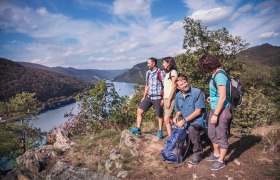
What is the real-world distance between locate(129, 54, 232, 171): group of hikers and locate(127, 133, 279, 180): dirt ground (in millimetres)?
197

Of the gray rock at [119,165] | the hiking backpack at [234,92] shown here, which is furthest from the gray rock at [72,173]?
the hiking backpack at [234,92]

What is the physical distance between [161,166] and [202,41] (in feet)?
49.1

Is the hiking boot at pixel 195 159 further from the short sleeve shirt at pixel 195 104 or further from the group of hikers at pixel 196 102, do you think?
the short sleeve shirt at pixel 195 104

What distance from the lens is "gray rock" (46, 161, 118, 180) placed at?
6.08 metres

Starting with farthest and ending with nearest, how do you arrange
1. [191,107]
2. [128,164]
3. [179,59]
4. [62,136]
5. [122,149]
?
[179,59]
[62,136]
[122,149]
[128,164]
[191,107]

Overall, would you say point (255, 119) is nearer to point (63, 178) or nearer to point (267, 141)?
point (267, 141)

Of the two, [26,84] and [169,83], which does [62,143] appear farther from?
[26,84]

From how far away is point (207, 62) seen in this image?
15.6 ft

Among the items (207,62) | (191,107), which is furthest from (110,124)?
(207,62)

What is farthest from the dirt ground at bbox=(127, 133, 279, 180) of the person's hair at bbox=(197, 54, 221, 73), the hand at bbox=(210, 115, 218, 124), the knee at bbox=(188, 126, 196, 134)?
the person's hair at bbox=(197, 54, 221, 73)

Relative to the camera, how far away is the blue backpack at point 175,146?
5.56m

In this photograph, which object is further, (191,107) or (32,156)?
(32,156)

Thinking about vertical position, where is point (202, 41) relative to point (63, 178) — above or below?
above

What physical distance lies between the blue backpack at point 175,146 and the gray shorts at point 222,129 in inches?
28.8
